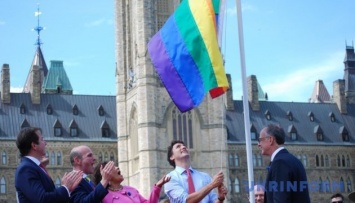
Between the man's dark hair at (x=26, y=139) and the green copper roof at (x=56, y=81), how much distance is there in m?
56.2

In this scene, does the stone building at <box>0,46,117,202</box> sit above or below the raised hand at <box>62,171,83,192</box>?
above

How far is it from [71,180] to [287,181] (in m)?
1.97

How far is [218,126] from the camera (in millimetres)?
Result: 47719

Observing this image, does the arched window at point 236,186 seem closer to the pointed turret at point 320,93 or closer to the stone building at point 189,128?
the stone building at point 189,128

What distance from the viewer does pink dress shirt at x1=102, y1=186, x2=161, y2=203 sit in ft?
25.7

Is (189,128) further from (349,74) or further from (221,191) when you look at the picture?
(221,191)

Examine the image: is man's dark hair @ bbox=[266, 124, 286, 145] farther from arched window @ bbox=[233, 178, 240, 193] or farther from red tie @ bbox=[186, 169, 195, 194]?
arched window @ bbox=[233, 178, 240, 193]

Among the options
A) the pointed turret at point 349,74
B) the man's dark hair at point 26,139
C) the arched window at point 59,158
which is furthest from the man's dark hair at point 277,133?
the pointed turret at point 349,74

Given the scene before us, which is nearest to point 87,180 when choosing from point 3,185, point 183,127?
point 183,127

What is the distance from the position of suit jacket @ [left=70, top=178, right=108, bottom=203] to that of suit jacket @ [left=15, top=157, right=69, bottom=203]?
346 millimetres

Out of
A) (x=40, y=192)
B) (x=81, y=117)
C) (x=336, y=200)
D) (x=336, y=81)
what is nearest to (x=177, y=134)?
(x=81, y=117)

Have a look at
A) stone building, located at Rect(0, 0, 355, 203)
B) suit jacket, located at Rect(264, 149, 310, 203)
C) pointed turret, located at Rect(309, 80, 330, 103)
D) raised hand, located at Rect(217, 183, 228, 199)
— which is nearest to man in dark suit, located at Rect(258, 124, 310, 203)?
suit jacket, located at Rect(264, 149, 310, 203)

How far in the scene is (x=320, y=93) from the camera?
7562 centimetres

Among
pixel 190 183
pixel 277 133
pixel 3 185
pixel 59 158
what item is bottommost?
pixel 190 183
